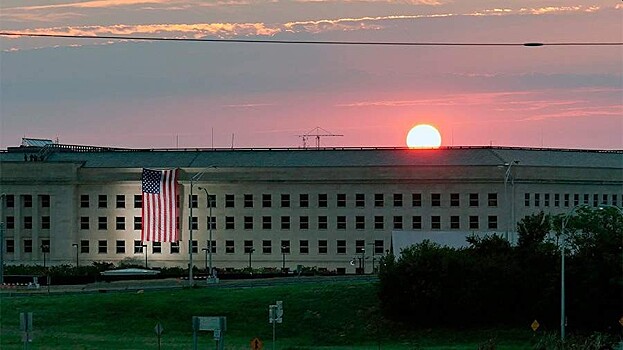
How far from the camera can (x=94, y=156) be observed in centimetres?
17850

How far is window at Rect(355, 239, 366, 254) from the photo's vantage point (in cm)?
16600

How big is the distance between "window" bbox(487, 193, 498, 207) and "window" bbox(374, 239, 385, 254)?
36.3 feet

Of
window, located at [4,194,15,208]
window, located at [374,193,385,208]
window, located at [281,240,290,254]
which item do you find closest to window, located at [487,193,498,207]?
window, located at [374,193,385,208]

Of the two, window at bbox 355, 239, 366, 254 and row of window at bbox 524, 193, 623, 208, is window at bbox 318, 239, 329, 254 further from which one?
row of window at bbox 524, 193, 623, 208

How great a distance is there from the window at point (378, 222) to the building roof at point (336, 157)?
18.3 ft

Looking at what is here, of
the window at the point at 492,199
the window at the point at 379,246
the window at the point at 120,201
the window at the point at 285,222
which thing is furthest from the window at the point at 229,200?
the window at the point at 492,199

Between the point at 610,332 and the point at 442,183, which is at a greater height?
the point at 442,183

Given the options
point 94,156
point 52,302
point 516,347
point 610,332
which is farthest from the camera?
point 94,156

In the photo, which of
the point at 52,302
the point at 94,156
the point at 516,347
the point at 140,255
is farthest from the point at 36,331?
the point at 94,156

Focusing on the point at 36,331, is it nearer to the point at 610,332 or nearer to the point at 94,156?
the point at 610,332

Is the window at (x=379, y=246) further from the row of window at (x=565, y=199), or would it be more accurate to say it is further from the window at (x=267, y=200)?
the row of window at (x=565, y=199)

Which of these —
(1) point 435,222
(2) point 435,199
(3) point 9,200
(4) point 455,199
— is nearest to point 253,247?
(1) point 435,222

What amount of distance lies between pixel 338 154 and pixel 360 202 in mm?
8246

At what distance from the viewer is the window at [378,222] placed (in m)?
167
